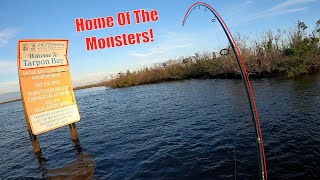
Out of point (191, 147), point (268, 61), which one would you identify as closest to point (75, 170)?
point (191, 147)

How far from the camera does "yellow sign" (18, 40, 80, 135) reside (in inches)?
463

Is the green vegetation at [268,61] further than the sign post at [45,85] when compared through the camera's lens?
Yes

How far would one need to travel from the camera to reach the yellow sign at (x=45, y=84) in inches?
463

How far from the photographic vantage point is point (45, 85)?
495 inches

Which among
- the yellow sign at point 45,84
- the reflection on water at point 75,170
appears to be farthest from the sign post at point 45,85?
the reflection on water at point 75,170

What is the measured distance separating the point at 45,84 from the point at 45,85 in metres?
0.05

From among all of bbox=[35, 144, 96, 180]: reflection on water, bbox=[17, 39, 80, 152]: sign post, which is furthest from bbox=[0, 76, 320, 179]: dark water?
bbox=[17, 39, 80, 152]: sign post

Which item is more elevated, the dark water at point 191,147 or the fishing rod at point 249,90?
the fishing rod at point 249,90

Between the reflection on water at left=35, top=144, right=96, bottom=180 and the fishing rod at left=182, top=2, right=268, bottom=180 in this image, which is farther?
the reflection on water at left=35, top=144, right=96, bottom=180

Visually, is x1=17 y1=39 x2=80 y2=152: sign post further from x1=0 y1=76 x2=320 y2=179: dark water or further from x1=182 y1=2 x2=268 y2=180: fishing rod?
x1=182 y1=2 x2=268 y2=180: fishing rod

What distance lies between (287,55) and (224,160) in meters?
25.2

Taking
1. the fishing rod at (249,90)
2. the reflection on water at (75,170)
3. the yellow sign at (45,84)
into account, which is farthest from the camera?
the yellow sign at (45,84)

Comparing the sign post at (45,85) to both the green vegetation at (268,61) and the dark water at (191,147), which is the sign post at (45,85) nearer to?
the dark water at (191,147)

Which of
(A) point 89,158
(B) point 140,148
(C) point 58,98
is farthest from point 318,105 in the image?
(C) point 58,98
